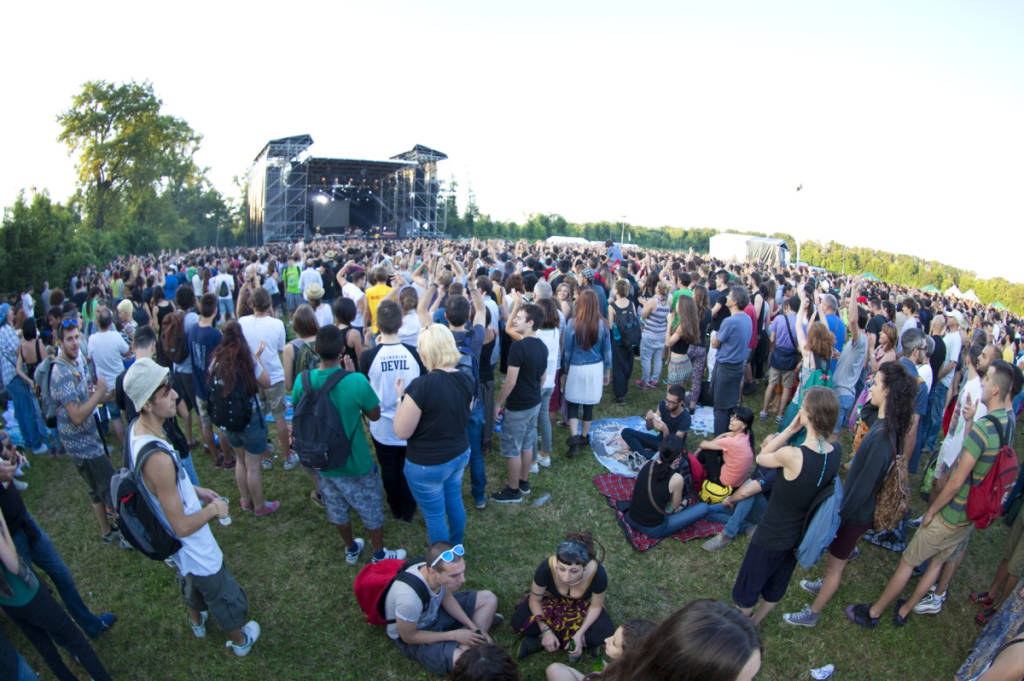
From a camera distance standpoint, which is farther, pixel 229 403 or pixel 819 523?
pixel 229 403

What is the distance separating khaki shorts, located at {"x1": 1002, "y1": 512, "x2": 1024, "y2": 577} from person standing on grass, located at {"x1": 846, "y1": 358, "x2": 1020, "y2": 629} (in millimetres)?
379

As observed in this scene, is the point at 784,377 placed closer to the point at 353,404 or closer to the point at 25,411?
the point at 353,404

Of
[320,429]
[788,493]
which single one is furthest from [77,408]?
[788,493]

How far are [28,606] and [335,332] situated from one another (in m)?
1.93

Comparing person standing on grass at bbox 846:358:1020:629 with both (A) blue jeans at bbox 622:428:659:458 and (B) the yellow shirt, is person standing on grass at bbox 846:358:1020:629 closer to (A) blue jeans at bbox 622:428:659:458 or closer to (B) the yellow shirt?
(A) blue jeans at bbox 622:428:659:458

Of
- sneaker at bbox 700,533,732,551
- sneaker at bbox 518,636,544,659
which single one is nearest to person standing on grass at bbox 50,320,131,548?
sneaker at bbox 518,636,544,659

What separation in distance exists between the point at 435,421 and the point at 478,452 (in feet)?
4.22

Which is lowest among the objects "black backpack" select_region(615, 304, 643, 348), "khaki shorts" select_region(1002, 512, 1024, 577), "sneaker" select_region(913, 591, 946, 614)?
"sneaker" select_region(913, 591, 946, 614)

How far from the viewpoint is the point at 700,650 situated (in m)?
1.23

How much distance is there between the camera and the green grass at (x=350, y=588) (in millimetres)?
3062

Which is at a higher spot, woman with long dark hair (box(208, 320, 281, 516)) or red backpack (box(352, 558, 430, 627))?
woman with long dark hair (box(208, 320, 281, 516))

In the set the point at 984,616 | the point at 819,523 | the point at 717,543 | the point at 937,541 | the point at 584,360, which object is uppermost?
the point at 584,360

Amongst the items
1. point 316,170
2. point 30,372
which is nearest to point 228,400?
point 30,372

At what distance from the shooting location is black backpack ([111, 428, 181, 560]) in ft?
7.88
